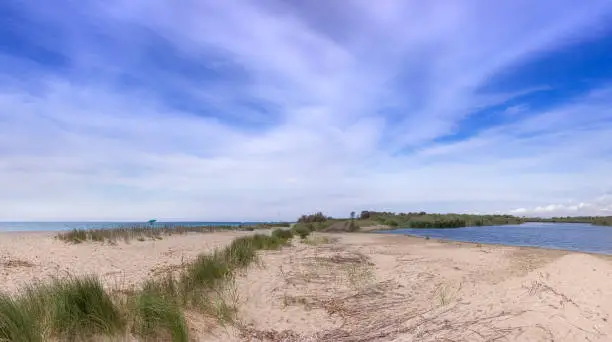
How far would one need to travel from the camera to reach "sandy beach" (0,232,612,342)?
589 centimetres

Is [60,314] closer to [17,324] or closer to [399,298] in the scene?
[17,324]

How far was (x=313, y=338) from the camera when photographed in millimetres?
6371

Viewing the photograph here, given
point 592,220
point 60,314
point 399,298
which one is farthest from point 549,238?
point 592,220

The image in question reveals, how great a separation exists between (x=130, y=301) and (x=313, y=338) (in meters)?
2.65

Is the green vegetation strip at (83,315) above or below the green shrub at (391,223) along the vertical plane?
below

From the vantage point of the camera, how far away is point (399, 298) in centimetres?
852

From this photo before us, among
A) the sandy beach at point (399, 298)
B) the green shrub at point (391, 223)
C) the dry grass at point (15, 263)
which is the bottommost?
the sandy beach at point (399, 298)

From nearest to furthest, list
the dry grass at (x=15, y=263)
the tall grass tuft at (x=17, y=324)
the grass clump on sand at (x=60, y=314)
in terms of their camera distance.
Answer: the tall grass tuft at (x=17, y=324)
the grass clump on sand at (x=60, y=314)
the dry grass at (x=15, y=263)

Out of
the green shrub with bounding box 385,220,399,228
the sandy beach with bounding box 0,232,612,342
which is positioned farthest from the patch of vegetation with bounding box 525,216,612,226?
the sandy beach with bounding box 0,232,612,342

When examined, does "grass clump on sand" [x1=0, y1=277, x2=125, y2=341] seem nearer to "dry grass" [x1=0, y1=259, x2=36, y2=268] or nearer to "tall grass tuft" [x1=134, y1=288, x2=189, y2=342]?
"tall grass tuft" [x1=134, y1=288, x2=189, y2=342]

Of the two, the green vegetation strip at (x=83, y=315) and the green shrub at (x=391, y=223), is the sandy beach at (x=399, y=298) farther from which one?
the green shrub at (x=391, y=223)

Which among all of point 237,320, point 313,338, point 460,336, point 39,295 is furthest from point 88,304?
point 460,336

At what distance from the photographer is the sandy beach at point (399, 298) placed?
19.3 feet

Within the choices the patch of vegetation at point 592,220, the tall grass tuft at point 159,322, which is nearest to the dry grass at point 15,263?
the tall grass tuft at point 159,322
